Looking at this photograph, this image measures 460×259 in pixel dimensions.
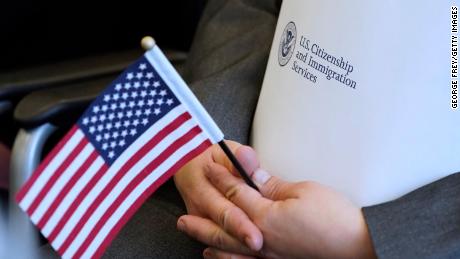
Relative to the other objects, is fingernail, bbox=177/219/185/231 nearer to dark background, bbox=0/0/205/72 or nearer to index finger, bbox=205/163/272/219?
index finger, bbox=205/163/272/219

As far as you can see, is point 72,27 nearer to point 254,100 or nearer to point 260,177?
point 254,100

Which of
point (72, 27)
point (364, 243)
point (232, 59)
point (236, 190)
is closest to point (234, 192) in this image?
point (236, 190)

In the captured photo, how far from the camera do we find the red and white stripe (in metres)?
0.56

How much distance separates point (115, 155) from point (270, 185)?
0.18m

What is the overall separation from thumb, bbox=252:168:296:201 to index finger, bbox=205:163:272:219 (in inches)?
0.8

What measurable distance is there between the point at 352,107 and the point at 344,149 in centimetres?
4

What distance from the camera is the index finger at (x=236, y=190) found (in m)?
0.64

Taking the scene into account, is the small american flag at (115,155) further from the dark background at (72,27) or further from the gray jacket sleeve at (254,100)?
the dark background at (72,27)

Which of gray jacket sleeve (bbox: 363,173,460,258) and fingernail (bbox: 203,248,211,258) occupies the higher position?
gray jacket sleeve (bbox: 363,173,460,258)

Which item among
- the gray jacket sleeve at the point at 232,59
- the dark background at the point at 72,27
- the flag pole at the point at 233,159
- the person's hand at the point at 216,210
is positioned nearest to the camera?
the flag pole at the point at 233,159

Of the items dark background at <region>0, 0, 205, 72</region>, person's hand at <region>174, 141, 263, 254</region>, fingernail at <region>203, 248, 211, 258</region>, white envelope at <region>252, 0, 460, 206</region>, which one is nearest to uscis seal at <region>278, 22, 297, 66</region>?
white envelope at <region>252, 0, 460, 206</region>

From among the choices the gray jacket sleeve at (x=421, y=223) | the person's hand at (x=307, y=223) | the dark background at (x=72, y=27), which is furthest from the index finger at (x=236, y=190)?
the dark background at (x=72, y=27)

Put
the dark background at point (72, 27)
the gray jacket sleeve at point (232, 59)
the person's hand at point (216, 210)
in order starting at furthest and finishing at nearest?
the dark background at point (72, 27), the gray jacket sleeve at point (232, 59), the person's hand at point (216, 210)

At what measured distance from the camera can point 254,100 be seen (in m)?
0.82
